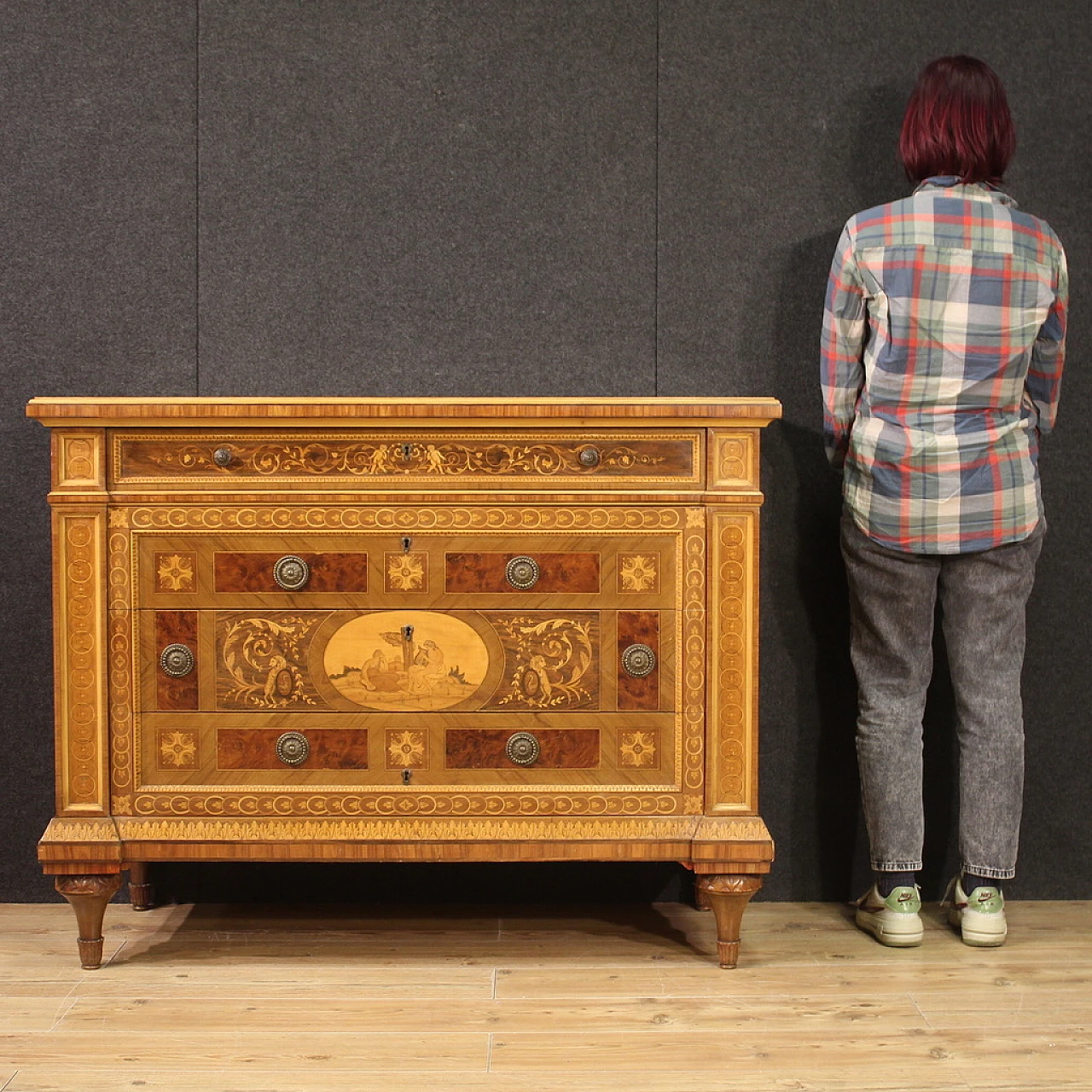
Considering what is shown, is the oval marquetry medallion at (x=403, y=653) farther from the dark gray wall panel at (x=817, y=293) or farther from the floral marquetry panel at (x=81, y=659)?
the dark gray wall panel at (x=817, y=293)

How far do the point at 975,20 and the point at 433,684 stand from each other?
2.12 metres

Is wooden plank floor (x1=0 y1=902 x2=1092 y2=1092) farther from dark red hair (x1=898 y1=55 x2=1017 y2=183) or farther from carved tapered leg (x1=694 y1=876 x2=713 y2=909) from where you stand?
dark red hair (x1=898 y1=55 x2=1017 y2=183)

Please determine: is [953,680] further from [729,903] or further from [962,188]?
[962,188]

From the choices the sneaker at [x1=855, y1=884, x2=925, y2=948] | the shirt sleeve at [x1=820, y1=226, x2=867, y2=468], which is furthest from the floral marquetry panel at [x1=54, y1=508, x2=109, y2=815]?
the sneaker at [x1=855, y1=884, x2=925, y2=948]

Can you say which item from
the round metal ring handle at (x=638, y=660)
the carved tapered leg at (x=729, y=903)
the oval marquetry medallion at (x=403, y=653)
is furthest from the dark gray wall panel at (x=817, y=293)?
the oval marquetry medallion at (x=403, y=653)

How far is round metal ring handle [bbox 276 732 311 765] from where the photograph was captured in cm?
251

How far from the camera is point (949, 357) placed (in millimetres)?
2564

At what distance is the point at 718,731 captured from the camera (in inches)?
98.9

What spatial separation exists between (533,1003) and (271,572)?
1.02 metres

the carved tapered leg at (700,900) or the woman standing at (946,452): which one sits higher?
the woman standing at (946,452)

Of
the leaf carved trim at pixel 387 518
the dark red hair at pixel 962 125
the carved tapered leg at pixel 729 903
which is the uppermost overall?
the dark red hair at pixel 962 125

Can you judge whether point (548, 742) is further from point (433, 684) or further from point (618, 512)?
point (618, 512)

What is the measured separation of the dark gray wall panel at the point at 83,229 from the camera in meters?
2.92

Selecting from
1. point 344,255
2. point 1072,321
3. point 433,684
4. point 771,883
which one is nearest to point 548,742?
point 433,684
